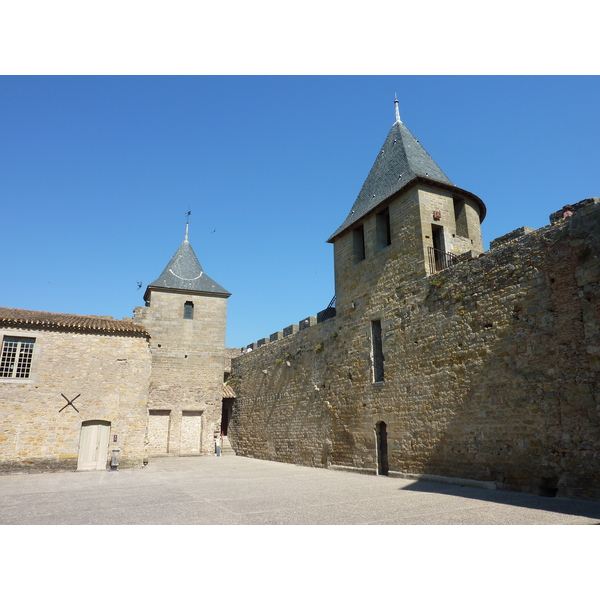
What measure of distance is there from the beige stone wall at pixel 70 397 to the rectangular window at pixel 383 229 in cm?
915

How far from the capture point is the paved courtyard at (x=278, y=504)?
550cm

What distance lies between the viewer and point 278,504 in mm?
6797

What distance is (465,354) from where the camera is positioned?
9.11 meters

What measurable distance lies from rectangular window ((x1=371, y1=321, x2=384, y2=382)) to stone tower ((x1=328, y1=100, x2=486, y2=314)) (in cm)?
117

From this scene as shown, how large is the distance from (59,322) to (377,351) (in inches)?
414

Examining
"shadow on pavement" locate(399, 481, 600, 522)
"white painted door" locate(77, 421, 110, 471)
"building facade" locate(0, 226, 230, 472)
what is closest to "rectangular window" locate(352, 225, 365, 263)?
"shadow on pavement" locate(399, 481, 600, 522)

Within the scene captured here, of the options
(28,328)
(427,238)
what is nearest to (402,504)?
(427,238)

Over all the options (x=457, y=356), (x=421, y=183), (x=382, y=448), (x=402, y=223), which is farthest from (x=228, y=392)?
(x=421, y=183)

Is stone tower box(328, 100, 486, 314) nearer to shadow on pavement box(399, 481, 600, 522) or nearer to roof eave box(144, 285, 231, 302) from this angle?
shadow on pavement box(399, 481, 600, 522)

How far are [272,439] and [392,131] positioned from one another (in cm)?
1233

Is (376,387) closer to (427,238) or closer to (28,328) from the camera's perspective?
(427,238)

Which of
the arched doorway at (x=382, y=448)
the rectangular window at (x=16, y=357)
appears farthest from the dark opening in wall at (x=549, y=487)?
the rectangular window at (x=16, y=357)

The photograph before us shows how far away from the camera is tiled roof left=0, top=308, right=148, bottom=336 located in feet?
45.1
